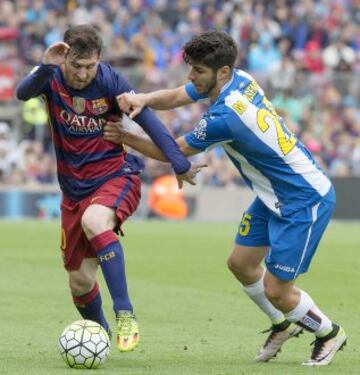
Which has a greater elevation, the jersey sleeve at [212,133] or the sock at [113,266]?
the jersey sleeve at [212,133]

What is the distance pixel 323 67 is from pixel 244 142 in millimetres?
20905

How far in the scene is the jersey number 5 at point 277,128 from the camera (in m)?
8.31

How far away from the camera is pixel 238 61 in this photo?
27391mm

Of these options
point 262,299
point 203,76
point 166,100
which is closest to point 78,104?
point 166,100

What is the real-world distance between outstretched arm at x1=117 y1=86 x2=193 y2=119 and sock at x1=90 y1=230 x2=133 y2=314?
88cm

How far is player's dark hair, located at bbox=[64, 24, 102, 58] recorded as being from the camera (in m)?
8.59

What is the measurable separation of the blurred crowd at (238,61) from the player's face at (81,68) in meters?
16.5

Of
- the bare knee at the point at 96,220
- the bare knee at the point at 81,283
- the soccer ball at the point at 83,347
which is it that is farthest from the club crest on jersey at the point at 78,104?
the soccer ball at the point at 83,347

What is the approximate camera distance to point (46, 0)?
29.3 metres

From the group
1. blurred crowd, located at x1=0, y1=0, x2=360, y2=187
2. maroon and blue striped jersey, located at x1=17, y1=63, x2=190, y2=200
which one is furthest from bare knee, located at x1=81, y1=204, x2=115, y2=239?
blurred crowd, located at x1=0, y1=0, x2=360, y2=187

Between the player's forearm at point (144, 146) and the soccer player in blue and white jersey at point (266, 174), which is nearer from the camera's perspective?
the soccer player in blue and white jersey at point (266, 174)

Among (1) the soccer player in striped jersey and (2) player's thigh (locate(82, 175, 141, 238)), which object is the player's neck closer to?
(1) the soccer player in striped jersey

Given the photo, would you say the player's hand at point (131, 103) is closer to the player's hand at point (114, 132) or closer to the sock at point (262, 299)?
the player's hand at point (114, 132)

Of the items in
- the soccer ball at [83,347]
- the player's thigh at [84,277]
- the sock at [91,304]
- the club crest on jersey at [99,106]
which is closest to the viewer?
the soccer ball at [83,347]
